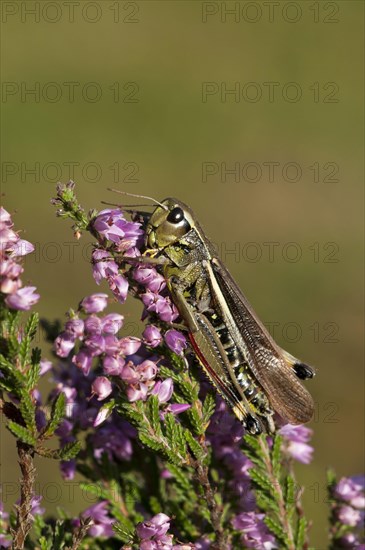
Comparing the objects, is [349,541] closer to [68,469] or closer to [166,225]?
→ [68,469]

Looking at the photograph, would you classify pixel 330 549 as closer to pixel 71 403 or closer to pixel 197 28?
pixel 71 403

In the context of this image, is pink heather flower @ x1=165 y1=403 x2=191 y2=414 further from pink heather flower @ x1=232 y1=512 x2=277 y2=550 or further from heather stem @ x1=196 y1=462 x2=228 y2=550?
pink heather flower @ x1=232 y1=512 x2=277 y2=550

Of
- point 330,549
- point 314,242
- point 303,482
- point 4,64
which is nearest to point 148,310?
point 330,549

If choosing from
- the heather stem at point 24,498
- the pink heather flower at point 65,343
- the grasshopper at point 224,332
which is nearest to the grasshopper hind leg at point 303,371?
the grasshopper at point 224,332

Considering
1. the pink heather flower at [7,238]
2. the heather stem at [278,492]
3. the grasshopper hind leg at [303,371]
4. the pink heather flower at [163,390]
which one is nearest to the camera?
the pink heather flower at [7,238]

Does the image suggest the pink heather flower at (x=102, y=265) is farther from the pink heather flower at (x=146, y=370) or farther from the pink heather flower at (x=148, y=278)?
the pink heather flower at (x=146, y=370)

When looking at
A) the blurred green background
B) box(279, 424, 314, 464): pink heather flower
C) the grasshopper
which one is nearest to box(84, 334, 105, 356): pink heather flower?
the grasshopper
